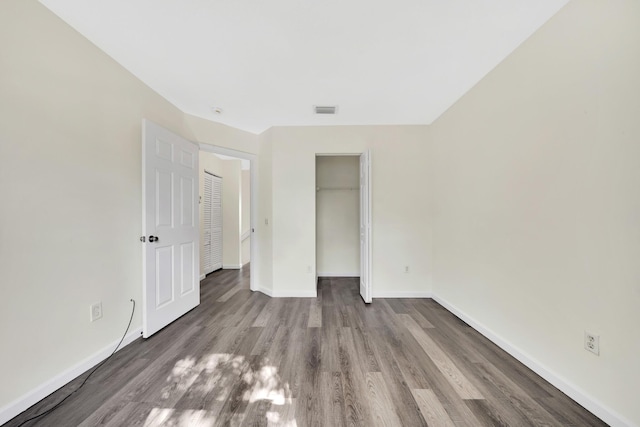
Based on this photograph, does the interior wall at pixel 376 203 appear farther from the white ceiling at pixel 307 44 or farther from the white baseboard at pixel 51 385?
the white baseboard at pixel 51 385

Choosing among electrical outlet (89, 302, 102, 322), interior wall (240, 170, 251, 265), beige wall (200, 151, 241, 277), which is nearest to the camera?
electrical outlet (89, 302, 102, 322)

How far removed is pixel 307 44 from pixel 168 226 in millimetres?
2126

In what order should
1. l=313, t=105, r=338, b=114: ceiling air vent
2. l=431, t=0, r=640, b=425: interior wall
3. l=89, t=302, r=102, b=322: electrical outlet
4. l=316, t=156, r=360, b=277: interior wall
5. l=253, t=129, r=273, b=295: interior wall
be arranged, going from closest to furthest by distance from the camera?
1. l=431, t=0, r=640, b=425: interior wall
2. l=89, t=302, r=102, b=322: electrical outlet
3. l=313, t=105, r=338, b=114: ceiling air vent
4. l=253, t=129, r=273, b=295: interior wall
5. l=316, t=156, r=360, b=277: interior wall

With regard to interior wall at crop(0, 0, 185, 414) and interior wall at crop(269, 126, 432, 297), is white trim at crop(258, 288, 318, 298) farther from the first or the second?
interior wall at crop(0, 0, 185, 414)

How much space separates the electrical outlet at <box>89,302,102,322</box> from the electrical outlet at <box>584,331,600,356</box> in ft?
10.8

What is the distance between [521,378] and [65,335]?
3126 mm

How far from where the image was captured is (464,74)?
2090 mm

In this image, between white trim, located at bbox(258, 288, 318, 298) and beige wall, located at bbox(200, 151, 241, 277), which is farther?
beige wall, located at bbox(200, 151, 241, 277)

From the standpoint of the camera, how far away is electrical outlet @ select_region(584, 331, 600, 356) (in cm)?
128

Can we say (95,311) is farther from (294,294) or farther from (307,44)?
(307,44)

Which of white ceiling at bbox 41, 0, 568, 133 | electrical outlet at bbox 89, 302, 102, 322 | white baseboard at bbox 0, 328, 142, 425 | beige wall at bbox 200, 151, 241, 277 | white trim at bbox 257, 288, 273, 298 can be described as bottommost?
white trim at bbox 257, 288, 273, 298

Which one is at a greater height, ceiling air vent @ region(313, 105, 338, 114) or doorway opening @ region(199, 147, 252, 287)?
ceiling air vent @ region(313, 105, 338, 114)

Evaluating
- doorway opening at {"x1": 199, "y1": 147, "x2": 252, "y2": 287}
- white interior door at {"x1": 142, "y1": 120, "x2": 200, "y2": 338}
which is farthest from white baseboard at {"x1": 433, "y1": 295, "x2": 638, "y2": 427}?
doorway opening at {"x1": 199, "y1": 147, "x2": 252, "y2": 287}

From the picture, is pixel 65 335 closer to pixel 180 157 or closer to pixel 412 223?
pixel 180 157
